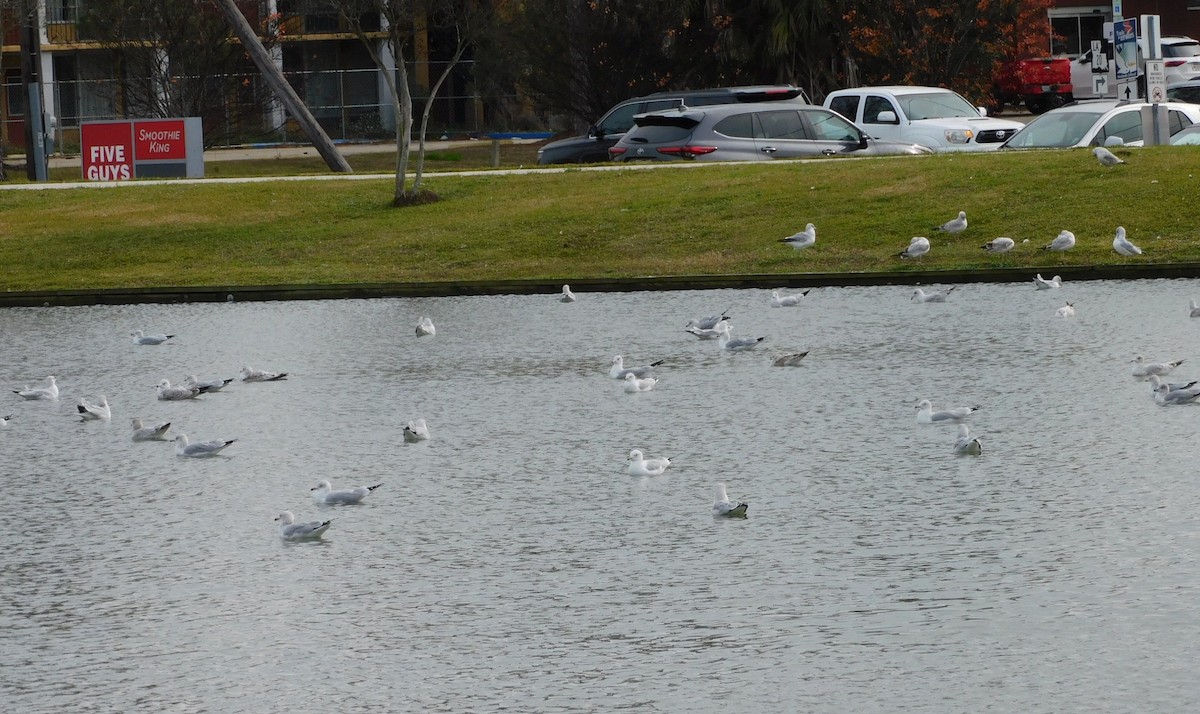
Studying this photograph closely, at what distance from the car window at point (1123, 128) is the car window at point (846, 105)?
6003 millimetres

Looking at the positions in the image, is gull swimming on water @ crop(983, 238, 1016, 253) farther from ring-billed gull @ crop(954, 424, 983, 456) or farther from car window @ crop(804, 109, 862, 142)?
ring-billed gull @ crop(954, 424, 983, 456)

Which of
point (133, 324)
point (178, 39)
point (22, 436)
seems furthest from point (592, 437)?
point (178, 39)

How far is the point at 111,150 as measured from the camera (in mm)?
33062

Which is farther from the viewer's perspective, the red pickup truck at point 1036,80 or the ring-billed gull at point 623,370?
the red pickup truck at point 1036,80

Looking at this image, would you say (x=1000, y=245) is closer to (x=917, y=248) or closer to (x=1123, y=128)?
(x=917, y=248)

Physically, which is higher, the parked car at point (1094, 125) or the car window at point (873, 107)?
the car window at point (873, 107)

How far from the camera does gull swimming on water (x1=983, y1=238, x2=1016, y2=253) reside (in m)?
19.8

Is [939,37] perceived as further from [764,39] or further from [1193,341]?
[1193,341]

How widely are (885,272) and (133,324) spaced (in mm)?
7327

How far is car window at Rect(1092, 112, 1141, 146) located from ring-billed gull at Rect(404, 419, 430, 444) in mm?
18375

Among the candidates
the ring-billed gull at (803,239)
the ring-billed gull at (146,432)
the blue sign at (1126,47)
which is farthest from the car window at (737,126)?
the ring-billed gull at (146,432)

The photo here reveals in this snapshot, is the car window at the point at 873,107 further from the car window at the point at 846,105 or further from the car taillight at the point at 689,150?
the car taillight at the point at 689,150

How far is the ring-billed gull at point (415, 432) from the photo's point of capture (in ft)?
36.1

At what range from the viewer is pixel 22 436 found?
11.7 meters
